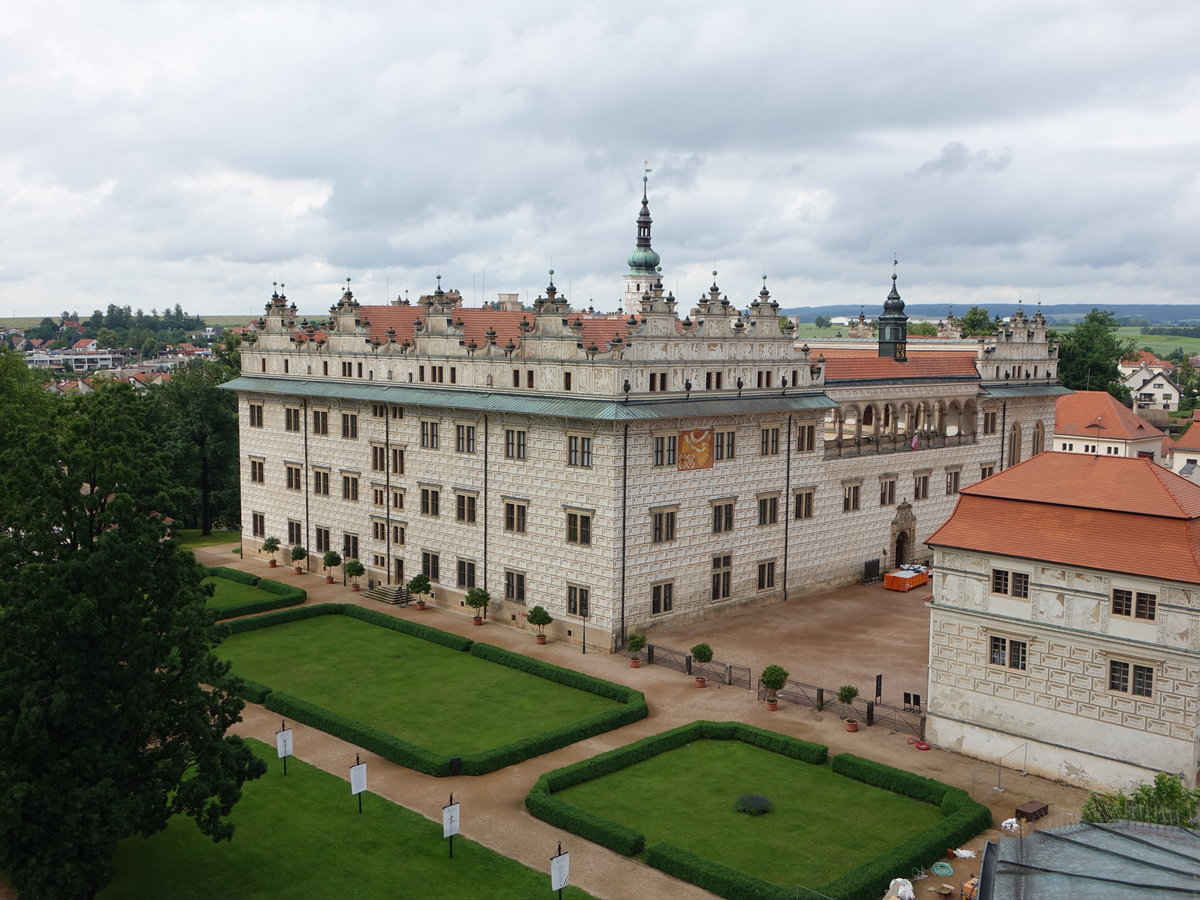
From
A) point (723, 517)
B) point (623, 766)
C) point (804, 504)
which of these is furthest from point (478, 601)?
point (804, 504)

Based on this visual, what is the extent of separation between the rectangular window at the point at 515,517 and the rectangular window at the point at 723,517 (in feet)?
29.3

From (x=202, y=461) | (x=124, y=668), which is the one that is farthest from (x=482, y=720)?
(x=202, y=461)

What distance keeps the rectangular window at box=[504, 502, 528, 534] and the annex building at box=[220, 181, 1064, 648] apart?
0.17 meters

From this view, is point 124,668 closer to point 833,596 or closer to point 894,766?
point 894,766

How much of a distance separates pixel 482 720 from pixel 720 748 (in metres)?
8.63

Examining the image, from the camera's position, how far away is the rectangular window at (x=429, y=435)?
53094 mm

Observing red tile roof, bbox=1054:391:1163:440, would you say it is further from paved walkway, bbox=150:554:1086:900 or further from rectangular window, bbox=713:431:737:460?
rectangular window, bbox=713:431:737:460

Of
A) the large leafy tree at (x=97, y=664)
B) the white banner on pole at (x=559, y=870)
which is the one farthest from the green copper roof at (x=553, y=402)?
the large leafy tree at (x=97, y=664)

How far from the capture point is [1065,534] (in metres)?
32.4

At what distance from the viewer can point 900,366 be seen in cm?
6209

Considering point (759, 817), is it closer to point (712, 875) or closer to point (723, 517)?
point (712, 875)

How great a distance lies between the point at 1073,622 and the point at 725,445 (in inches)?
815

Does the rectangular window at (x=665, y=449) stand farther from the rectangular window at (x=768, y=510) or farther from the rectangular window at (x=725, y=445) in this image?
the rectangular window at (x=768, y=510)

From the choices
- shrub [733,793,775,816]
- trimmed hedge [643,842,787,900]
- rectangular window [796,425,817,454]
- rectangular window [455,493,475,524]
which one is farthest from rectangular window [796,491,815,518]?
trimmed hedge [643,842,787,900]
